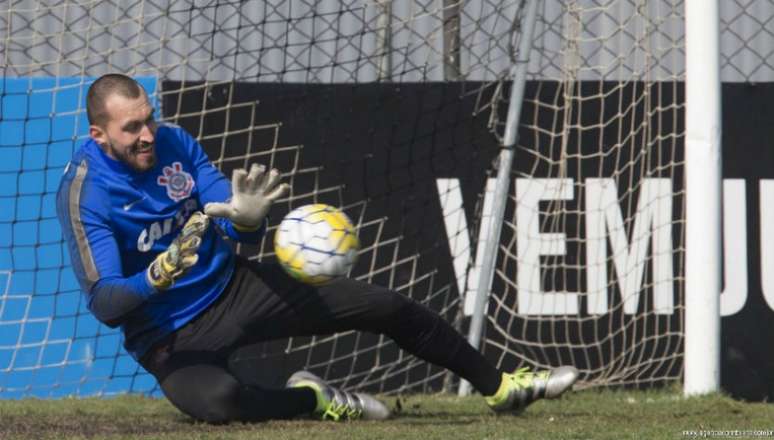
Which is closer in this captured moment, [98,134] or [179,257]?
[179,257]

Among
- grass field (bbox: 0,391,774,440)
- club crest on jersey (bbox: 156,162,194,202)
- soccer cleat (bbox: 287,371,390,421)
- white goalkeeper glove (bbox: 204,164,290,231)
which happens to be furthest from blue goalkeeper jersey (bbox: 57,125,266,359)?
soccer cleat (bbox: 287,371,390,421)

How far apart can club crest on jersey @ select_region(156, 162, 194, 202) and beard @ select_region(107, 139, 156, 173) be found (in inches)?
4.0

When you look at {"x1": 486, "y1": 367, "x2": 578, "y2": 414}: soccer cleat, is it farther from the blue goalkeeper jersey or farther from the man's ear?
the man's ear

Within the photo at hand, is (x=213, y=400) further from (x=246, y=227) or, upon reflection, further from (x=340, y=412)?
(x=246, y=227)

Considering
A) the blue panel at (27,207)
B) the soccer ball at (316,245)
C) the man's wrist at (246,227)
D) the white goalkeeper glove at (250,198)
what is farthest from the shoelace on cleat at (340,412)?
the blue panel at (27,207)

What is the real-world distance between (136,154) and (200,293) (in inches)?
24.7

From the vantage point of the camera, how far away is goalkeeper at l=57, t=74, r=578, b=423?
5.24 m

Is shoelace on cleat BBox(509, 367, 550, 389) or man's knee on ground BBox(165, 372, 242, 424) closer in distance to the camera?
man's knee on ground BBox(165, 372, 242, 424)

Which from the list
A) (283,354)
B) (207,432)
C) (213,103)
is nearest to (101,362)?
(283,354)

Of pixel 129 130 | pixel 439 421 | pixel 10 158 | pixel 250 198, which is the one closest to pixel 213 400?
pixel 250 198

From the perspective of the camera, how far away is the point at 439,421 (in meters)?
5.52

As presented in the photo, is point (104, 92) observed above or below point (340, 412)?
above

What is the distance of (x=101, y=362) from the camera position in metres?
6.84

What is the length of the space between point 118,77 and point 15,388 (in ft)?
7.09
